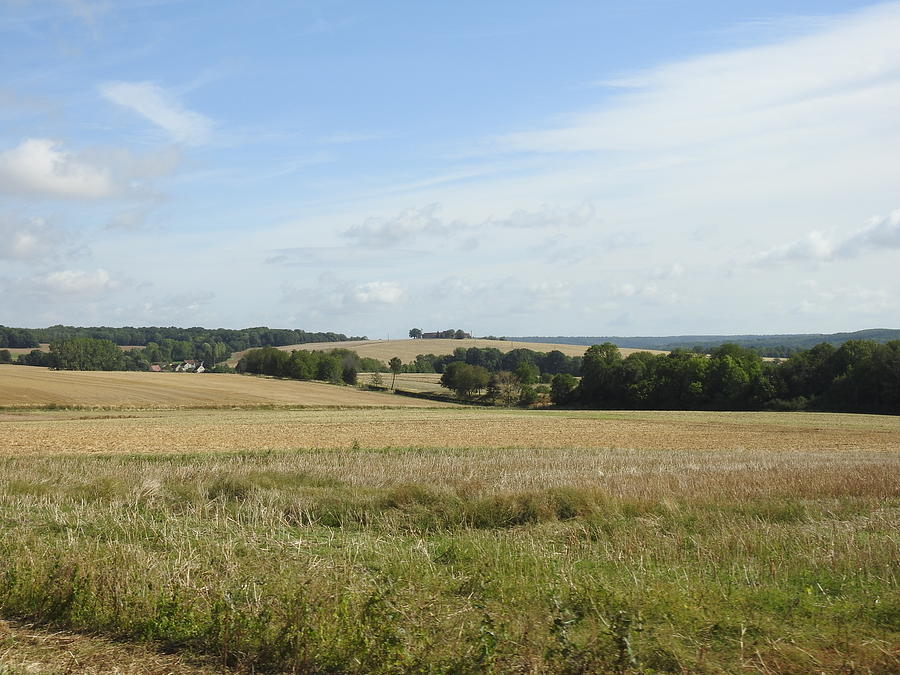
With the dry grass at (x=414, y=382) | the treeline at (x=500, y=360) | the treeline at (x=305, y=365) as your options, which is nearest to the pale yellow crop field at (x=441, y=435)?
the dry grass at (x=414, y=382)

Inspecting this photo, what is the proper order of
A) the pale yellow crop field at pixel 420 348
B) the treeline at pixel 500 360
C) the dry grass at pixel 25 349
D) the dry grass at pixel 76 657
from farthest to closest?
the pale yellow crop field at pixel 420 348
the treeline at pixel 500 360
the dry grass at pixel 25 349
the dry grass at pixel 76 657

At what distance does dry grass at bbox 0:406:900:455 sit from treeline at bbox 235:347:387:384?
180 ft

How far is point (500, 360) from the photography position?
148 metres

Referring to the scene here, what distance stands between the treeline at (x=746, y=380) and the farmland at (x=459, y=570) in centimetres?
6692

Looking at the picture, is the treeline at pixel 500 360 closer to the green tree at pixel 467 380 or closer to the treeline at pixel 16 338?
the green tree at pixel 467 380

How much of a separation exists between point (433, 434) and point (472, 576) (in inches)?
1485

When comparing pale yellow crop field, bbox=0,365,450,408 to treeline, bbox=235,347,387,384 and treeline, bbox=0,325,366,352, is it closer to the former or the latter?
treeline, bbox=235,347,387,384

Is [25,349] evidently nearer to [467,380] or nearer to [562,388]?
[467,380]

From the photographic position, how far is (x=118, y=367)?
120 meters

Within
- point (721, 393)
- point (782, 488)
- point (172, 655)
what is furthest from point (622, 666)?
point (721, 393)

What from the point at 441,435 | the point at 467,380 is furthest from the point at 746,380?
the point at 441,435

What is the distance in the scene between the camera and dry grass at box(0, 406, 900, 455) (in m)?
35.6

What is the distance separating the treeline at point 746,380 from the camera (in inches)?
2997

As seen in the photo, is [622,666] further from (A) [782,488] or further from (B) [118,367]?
(B) [118,367]
